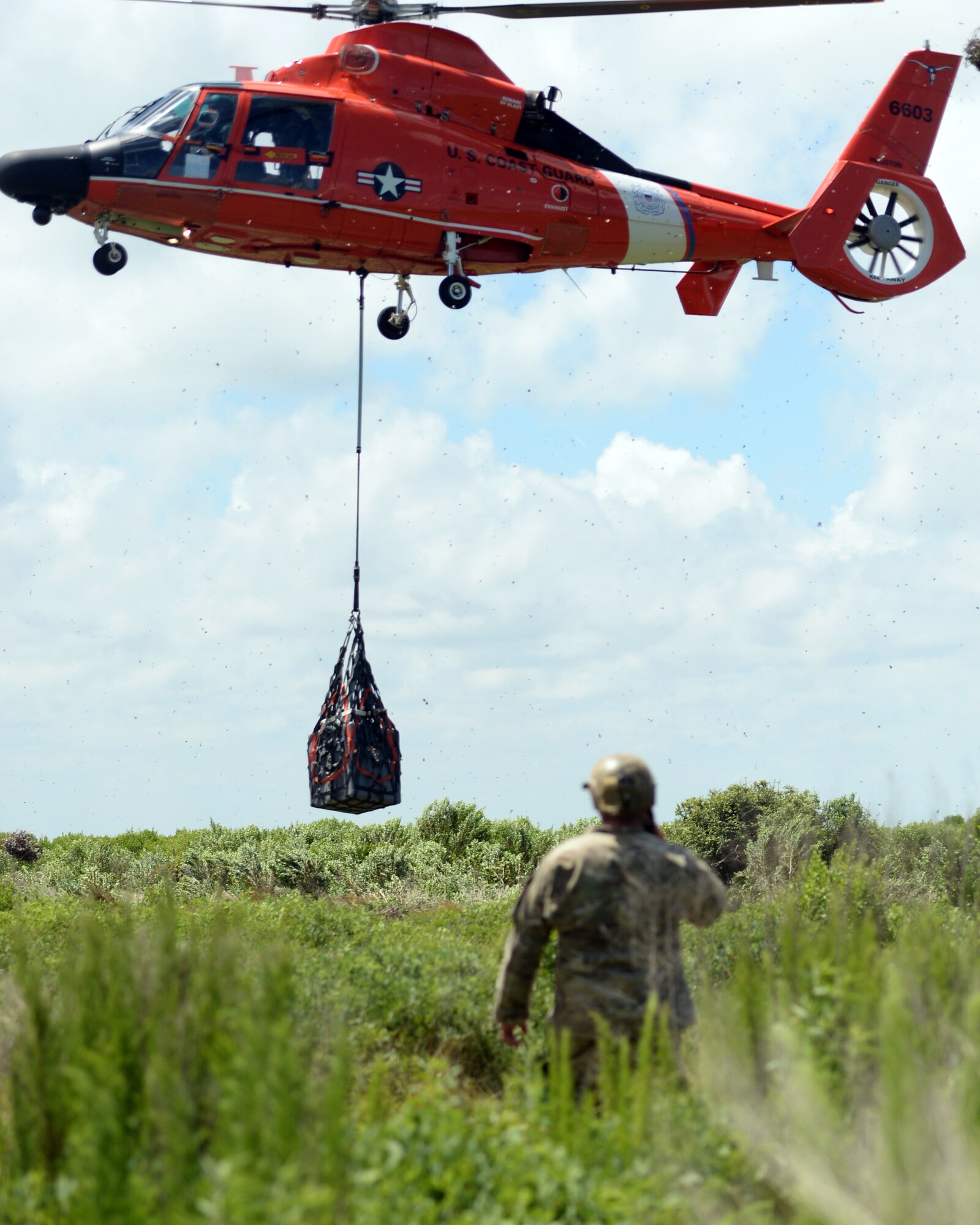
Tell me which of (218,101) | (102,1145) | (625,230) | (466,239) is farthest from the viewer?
(625,230)

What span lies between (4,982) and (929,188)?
52.2ft

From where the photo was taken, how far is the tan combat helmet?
17.6 feet

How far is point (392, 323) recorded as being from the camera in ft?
44.2

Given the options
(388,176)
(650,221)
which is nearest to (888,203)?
(650,221)

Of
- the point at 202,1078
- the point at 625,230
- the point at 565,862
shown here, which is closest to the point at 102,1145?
the point at 202,1078

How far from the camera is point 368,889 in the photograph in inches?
550

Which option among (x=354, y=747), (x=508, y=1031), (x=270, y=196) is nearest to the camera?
(x=508, y=1031)

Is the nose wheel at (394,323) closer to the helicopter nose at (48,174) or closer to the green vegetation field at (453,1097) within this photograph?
the helicopter nose at (48,174)

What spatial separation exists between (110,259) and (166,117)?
1438mm

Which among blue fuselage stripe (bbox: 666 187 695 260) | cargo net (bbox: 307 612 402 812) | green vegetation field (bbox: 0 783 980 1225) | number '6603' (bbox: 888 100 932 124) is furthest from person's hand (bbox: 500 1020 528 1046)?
number '6603' (bbox: 888 100 932 124)

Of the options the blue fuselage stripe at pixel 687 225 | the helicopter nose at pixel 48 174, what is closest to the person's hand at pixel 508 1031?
the helicopter nose at pixel 48 174

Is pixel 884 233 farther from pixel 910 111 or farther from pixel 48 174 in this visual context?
pixel 48 174

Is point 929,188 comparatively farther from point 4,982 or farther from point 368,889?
point 4,982

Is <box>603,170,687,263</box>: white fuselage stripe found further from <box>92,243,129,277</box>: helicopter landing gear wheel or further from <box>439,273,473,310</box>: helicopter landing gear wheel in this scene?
<box>92,243,129,277</box>: helicopter landing gear wheel
